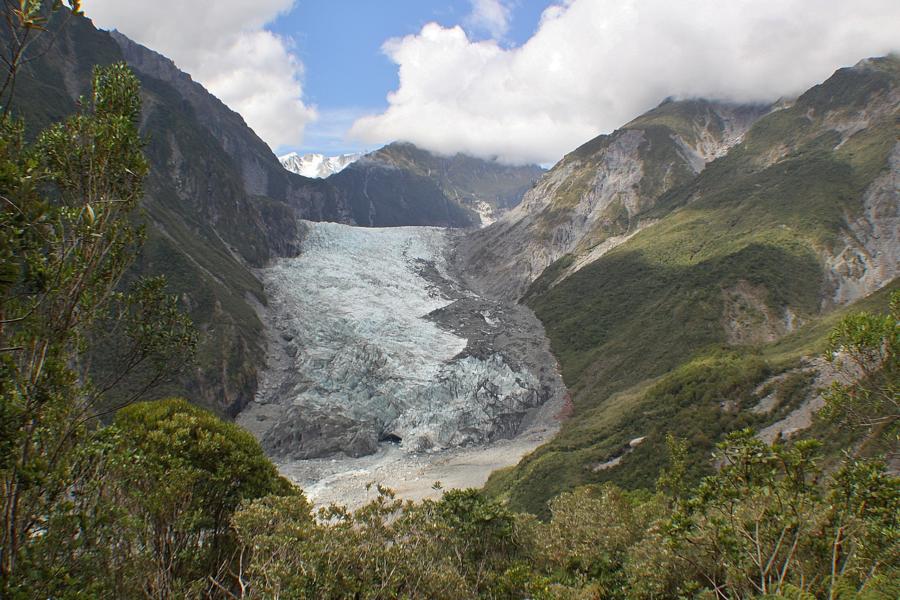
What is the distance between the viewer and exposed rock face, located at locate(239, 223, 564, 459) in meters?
64.7

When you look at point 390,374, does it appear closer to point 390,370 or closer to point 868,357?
point 390,370

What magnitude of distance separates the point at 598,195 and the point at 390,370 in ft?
327

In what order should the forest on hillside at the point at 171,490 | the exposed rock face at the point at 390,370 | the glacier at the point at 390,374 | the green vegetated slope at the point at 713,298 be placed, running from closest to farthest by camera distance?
the forest on hillside at the point at 171,490, the green vegetated slope at the point at 713,298, the glacier at the point at 390,374, the exposed rock face at the point at 390,370

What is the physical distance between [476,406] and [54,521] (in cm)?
6477

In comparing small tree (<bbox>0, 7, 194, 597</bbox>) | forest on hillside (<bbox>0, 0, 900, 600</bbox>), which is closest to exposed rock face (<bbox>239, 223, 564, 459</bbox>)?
forest on hillside (<bbox>0, 0, 900, 600</bbox>)

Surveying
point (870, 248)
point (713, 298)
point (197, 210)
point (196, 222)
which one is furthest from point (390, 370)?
point (870, 248)

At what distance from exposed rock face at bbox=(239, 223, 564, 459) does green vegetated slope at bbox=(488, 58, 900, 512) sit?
328 inches

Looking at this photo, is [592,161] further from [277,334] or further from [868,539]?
[868,539]

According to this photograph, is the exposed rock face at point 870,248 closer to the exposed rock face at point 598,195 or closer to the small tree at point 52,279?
the exposed rock face at point 598,195

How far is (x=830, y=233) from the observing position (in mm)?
79312

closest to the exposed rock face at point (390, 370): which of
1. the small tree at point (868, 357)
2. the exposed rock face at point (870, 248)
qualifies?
the exposed rock face at point (870, 248)

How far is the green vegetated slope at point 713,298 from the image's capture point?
141 ft

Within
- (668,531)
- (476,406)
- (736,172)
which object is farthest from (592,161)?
(668,531)

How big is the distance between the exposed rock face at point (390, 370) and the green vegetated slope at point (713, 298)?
8327mm
